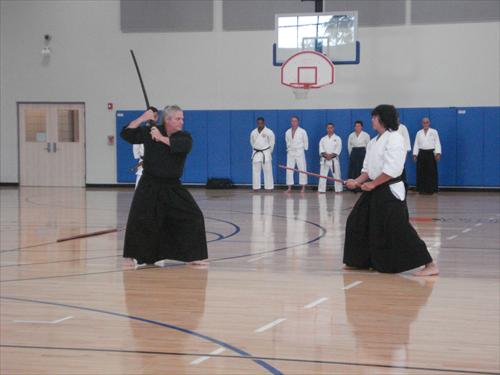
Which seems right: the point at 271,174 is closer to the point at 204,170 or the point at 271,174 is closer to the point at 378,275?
the point at 204,170

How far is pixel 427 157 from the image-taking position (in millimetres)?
22781

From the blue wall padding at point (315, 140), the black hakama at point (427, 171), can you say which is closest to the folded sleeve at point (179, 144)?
the black hakama at point (427, 171)

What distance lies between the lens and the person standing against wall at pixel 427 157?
74.2ft

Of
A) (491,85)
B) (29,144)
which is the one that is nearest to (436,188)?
(491,85)

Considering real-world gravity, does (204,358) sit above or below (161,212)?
below

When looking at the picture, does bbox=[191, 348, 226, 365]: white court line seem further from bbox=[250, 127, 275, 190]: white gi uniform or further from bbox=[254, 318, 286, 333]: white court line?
bbox=[250, 127, 275, 190]: white gi uniform

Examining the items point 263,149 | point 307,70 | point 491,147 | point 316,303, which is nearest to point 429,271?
point 316,303

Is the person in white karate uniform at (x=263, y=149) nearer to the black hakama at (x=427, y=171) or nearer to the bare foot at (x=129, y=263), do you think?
the black hakama at (x=427, y=171)

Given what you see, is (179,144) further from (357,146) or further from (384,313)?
(357,146)

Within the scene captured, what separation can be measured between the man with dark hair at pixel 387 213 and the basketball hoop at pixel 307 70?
11212mm

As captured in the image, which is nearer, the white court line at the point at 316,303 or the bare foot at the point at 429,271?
the white court line at the point at 316,303

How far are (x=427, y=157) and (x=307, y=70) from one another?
14.9 feet

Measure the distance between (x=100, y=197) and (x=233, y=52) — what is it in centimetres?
623

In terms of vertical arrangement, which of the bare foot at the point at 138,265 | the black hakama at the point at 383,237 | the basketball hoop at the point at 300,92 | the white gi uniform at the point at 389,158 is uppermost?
the basketball hoop at the point at 300,92
